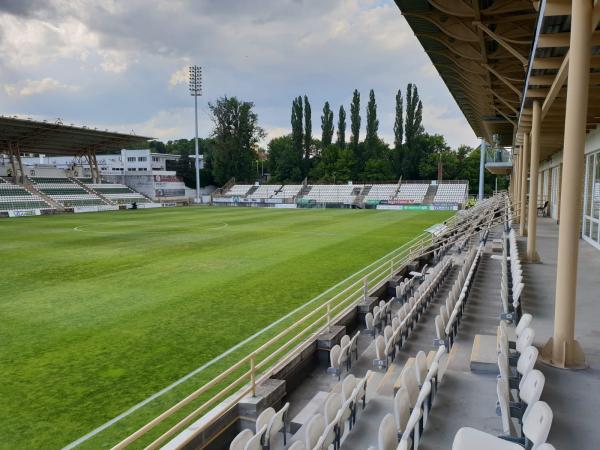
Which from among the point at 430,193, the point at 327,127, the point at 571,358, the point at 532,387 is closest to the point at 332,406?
the point at 532,387

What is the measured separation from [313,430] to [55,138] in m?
54.0

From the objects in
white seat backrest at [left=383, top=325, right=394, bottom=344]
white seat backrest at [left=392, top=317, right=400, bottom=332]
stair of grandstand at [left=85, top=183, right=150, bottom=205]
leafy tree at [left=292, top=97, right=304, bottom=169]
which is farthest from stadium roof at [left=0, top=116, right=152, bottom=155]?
white seat backrest at [left=383, top=325, right=394, bottom=344]

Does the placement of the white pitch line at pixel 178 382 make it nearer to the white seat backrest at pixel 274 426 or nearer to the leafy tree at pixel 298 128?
the white seat backrest at pixel 274 426

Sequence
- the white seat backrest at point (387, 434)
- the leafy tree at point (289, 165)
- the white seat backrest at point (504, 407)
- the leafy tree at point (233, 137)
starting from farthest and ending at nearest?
the leafy tree at point (233, 137), the leafy tree at point (289, 165), the white seat backrest at point (504, 407), the white seat backrest at point (387, 434)

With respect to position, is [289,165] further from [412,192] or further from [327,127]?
[412,192]

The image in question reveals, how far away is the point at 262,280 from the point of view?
14016mm

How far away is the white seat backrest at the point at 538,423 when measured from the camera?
3211mm

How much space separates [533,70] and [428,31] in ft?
8.52

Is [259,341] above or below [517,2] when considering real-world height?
below

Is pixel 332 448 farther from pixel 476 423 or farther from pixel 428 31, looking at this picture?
pixel 428 31

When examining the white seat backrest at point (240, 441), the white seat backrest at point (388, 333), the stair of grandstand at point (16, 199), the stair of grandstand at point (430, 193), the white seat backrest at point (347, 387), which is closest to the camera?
the white seat backrest at point (240, 441)

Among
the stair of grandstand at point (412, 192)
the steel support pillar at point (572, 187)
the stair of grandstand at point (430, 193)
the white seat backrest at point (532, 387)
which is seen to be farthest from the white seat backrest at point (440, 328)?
the stair of grandstand at point (430, 193)

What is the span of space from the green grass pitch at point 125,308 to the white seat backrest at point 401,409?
3.43 metres

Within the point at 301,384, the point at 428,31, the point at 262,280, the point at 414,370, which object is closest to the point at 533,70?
the point at 428,31
